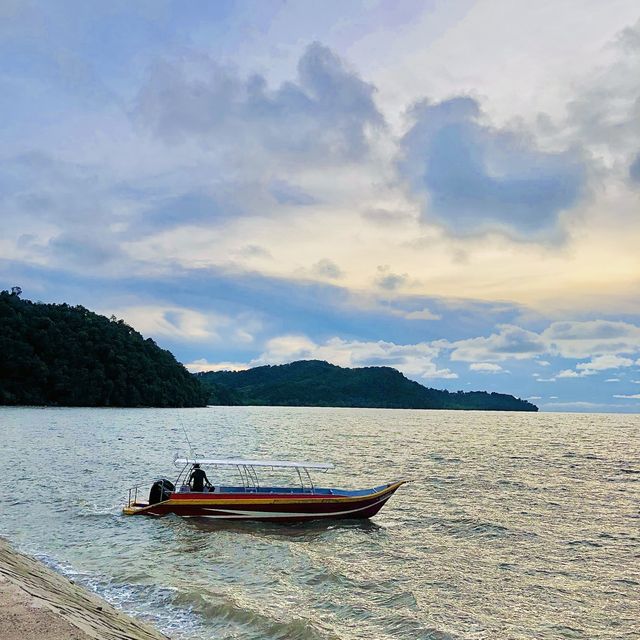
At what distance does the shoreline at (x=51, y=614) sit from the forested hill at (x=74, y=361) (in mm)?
136505

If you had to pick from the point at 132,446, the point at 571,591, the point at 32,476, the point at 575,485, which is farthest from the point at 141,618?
the point at 132,446

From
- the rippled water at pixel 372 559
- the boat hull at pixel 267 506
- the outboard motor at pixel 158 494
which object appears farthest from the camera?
the outboard motor at pixel 158 494

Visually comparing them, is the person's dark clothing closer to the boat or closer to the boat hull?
the boat

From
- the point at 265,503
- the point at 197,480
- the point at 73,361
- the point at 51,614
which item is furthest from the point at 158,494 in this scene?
the point at 73,361

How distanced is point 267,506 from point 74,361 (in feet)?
451

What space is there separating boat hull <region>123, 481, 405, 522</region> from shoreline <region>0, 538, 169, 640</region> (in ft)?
41.6

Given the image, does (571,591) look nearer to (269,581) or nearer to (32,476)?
(269,581)

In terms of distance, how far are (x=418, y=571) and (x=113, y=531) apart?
13667 millimetres

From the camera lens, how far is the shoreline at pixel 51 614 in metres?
8.89

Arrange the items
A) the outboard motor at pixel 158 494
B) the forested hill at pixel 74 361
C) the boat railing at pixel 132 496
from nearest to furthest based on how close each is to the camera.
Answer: the outboard motor at pixel 158 494 < the boat railing at pixel 132 496 < the forested hill at pixel 74 361

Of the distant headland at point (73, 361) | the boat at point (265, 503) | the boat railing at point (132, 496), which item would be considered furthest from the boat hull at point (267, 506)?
A: the distant headland at point (73, 361)

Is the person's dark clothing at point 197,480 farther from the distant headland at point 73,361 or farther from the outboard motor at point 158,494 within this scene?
the distant headland at point 73,361

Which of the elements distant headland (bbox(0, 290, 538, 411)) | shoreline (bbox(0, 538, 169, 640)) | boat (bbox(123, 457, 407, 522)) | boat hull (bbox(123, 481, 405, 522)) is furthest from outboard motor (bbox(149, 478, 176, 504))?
distant headland (bbox(0, 290, 538, 411))

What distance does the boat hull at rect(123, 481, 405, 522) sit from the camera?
27547mm
